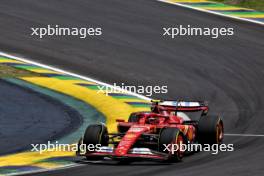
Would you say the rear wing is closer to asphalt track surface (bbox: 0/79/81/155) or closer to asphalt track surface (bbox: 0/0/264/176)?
asphalt track surface (bbox: 0/0/264/176)

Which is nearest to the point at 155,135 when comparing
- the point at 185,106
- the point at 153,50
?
the point at 185,106

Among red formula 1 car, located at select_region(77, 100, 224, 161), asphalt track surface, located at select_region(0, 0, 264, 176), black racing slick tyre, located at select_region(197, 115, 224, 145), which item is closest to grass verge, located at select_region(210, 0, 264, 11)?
asphalt track surface, located at select_region(0, 0, 264, 176)

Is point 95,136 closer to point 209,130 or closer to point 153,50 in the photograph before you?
point 209,130

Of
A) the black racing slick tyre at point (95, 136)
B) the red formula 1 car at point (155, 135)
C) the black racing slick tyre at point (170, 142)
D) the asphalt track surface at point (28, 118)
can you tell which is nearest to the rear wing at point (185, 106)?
the red formula 1 car at point (155, 135)

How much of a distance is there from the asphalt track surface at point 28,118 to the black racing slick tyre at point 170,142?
293cm

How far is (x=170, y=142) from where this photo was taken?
52.7 ft

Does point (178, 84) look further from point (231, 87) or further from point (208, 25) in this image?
point (208, 25)

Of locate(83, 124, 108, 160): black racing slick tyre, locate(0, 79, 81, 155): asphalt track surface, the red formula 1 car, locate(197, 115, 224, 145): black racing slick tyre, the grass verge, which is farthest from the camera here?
the grass verge

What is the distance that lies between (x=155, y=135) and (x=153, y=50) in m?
11.8

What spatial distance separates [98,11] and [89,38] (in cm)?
221

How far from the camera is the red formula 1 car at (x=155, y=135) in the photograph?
52.6 feet

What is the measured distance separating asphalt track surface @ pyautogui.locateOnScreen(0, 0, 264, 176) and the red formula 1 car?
125 cm

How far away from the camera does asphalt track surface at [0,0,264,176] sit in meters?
23.9

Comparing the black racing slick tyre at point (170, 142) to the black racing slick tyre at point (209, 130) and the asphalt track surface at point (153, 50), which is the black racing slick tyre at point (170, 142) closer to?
the black racing slick tyre at point (209, 130)
